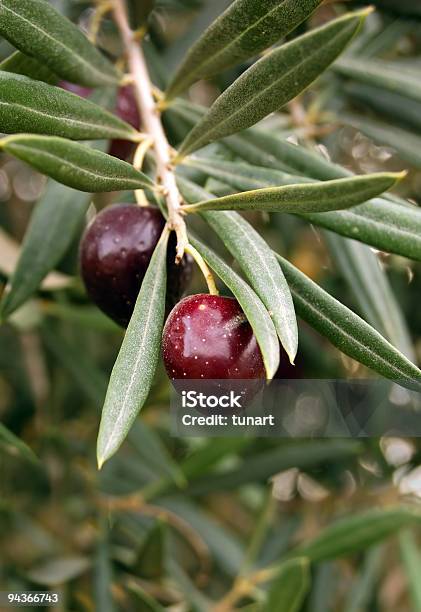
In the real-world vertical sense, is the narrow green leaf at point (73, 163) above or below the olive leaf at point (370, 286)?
above

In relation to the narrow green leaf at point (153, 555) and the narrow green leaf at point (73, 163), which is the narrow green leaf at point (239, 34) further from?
the narrow green leaf at point (153, 555)

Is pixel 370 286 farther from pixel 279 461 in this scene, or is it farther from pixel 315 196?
pixel 279 461

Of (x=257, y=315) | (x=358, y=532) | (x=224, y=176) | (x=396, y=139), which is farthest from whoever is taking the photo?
(x=358, y=532)

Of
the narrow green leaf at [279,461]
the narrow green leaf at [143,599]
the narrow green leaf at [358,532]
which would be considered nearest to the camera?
the narrow green leaf at [143,599]

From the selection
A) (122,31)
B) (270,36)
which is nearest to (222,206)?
(270,36)

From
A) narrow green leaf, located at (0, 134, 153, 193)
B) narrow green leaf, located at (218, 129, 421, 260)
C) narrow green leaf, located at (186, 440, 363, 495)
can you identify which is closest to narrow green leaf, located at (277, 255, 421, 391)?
narrow green leaf, located at (218, 129, 421, 260)

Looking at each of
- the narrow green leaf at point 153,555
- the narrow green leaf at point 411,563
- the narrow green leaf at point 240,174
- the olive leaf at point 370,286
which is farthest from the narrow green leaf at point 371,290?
the narrow green leaf at point 411,563

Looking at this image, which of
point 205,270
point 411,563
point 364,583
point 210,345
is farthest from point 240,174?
point 364,583
